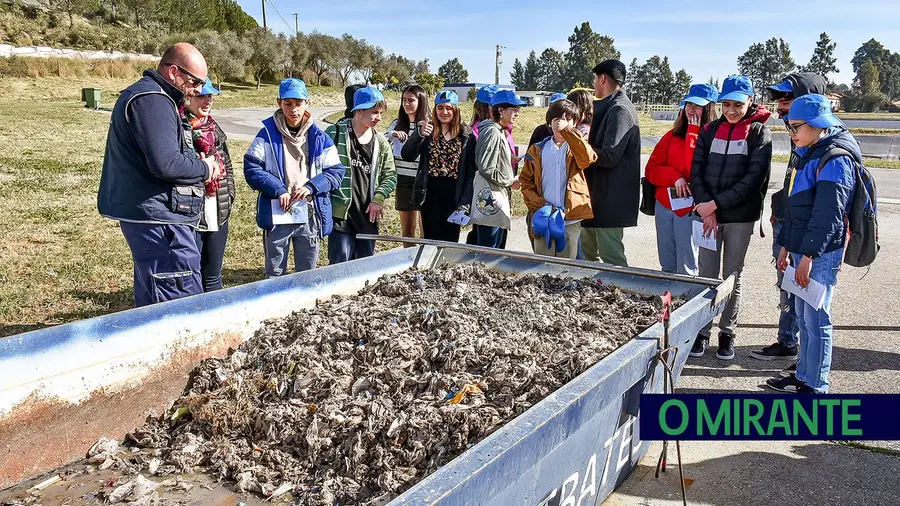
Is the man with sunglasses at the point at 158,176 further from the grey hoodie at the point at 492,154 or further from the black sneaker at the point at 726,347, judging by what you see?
the black sneaker at the point at 726,347

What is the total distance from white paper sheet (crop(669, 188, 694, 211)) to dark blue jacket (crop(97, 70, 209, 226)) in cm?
324

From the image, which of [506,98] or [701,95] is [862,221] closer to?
[701,95]

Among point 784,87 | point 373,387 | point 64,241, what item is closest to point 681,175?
point 784,87

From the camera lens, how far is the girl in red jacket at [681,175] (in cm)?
493

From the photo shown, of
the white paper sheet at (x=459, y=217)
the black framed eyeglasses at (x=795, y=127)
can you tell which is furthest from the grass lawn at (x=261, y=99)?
the black framed eyeglasses at (x=795, y=127)

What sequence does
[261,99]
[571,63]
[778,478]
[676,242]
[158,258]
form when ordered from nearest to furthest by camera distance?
1. [778,478]
2. [158,258]
3. [676,242]
4. [261,99]
5. [571,63]

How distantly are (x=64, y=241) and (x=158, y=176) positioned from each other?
5029 millimetres

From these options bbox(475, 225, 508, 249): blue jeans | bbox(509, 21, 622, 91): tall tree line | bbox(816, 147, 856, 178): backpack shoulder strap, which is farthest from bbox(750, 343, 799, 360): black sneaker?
bbox(509, 21, 622, 91): tall tree line

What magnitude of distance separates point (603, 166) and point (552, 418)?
3.35 meters

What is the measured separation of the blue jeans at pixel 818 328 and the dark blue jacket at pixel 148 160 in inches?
135

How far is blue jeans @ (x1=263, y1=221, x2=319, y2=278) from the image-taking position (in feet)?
15.0

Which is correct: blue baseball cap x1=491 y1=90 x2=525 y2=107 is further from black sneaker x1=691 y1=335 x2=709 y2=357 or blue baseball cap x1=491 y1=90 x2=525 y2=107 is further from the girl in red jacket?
black sneaker x1=691 y1=335 x2=709 y2=357

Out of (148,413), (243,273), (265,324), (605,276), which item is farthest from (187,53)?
(243,273)

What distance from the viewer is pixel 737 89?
14.8 ft
